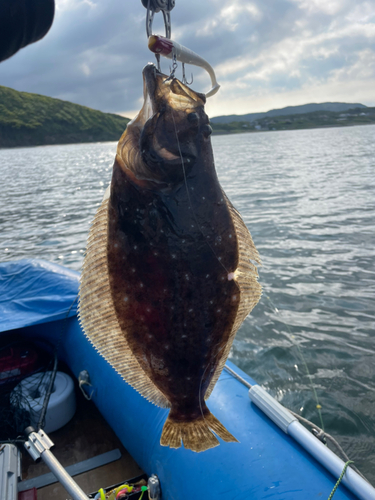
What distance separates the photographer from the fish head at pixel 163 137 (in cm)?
189

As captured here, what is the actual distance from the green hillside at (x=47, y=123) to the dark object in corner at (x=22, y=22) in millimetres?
125712

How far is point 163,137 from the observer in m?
1.90

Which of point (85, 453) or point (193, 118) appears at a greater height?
point (193, 118)

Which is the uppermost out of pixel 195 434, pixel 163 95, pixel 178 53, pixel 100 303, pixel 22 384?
pixel 178 53

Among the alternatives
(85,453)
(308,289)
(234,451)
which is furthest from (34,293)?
(308,289)

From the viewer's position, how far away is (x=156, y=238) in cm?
195

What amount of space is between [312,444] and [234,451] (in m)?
0.65

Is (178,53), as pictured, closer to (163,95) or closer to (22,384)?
(163,95)

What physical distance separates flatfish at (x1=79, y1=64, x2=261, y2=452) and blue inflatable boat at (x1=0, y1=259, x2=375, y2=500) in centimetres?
95

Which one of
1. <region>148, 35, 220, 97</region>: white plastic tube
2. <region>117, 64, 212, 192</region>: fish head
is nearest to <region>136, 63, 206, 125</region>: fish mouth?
<region>117, 64, 212, 192</region>: fish head

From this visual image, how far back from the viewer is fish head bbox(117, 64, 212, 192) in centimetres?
189

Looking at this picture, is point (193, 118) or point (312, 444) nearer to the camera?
point (193, 118)

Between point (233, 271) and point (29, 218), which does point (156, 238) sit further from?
point (29, 218)

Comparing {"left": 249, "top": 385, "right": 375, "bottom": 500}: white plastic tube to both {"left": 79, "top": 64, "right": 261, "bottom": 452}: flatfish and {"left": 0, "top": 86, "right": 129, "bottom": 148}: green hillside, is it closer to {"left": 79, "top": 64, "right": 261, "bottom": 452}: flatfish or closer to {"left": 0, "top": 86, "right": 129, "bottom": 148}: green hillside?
{"left": 79, "top": 64, "right": 261, "bottom": 452}: flatfish
